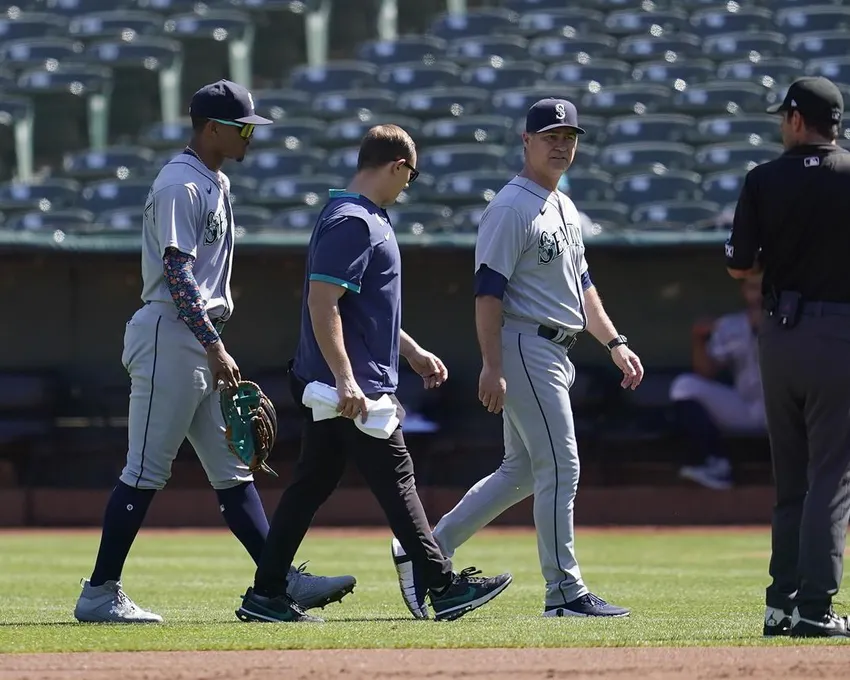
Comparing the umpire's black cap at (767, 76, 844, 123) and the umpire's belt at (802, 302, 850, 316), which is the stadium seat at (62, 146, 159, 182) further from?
the umpire's belt at (802, 302, 850, 316)

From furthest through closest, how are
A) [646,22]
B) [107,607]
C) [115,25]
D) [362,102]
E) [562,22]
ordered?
[115,25], [562,22], [646,22], [362,102], [107,607]

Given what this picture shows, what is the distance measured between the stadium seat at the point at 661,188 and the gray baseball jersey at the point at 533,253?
7.93 m

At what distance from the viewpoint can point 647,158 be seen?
13.9 meters

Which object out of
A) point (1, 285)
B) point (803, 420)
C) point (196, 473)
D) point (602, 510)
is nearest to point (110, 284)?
point (1, 285)

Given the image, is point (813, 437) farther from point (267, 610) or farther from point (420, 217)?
point (420, 217)

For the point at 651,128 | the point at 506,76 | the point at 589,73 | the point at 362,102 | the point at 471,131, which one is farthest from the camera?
the point at 506,76

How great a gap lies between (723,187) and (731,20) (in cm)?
391

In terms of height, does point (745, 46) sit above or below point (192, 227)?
above

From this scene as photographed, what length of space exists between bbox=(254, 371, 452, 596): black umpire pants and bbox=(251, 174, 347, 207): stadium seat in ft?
28.0

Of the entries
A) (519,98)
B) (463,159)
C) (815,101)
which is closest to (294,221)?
(463,159)

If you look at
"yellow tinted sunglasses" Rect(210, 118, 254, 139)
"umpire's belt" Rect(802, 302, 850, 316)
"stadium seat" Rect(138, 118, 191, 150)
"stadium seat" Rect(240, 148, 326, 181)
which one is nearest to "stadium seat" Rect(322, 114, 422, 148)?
"stadium seat" Rect(240, 148, 326, 181)

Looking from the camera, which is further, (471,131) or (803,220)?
(471,131)

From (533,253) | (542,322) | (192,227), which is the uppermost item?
(192,227)

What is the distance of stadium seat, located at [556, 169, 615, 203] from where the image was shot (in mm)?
13211
